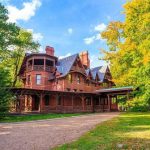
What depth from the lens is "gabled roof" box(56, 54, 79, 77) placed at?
39.8 meters

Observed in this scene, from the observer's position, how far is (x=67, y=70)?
39.6 m

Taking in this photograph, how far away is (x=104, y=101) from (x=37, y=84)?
48.3ft

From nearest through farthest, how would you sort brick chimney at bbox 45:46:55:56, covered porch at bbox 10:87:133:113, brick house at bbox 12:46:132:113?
covered porch at bbox 10:87:133:113 < brick house at bbox 12:46:132:113 < brick chimney at bbox 45:46:55:56

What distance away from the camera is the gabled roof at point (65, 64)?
39.8m

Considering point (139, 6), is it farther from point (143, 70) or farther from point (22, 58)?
point (22, 58)

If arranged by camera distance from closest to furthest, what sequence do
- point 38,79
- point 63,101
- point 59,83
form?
point 63,101 < point 59,83 < point 38,79

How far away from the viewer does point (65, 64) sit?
136ft

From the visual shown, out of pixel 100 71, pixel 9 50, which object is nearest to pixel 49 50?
pixel 9 50

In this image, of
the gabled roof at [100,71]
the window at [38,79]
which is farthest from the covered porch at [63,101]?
the gabled roof at [100,71]

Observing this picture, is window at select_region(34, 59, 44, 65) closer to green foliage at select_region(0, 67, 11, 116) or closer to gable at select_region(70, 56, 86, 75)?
gable at select_region(70, 56, 86, 75)

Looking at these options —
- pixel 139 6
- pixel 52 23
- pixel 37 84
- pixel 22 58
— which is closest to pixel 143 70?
pixel 139 6

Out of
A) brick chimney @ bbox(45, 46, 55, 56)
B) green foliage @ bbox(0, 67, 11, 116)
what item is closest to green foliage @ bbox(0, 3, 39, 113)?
green foliage @ bbox(0, 67, 11, 116)

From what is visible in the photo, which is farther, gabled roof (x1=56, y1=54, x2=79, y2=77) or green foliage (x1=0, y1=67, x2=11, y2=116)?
gabled roof (x1=56, y1=54, x2=79, y2=77)

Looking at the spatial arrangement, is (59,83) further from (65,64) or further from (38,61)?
(38,61)
